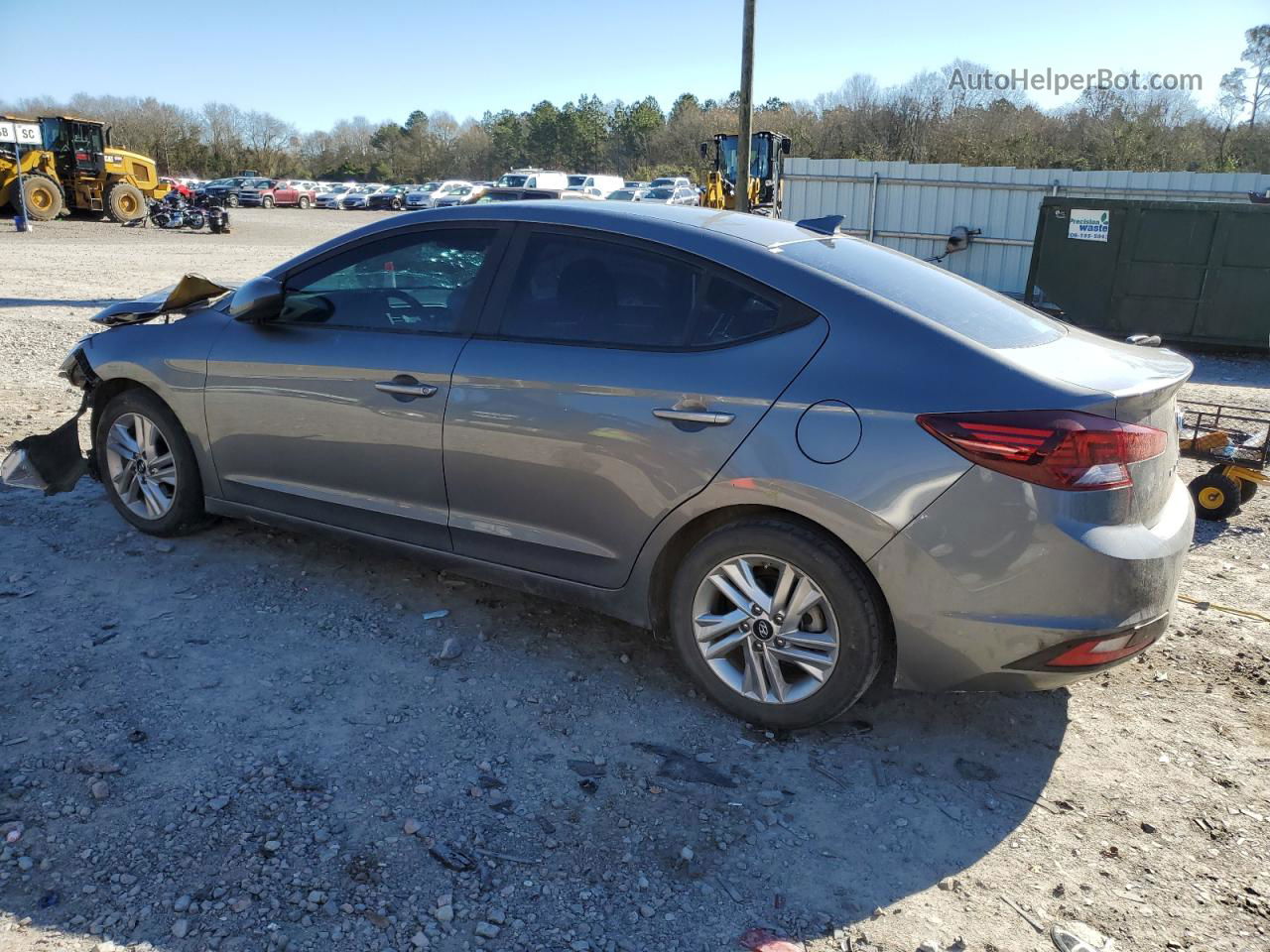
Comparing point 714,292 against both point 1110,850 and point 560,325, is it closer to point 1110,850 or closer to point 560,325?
point 560,325

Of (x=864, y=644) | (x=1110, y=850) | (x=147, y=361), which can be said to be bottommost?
(x=1110, y=850)

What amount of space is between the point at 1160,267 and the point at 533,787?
12.6m

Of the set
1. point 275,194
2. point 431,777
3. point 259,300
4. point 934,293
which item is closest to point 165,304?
point 259,300

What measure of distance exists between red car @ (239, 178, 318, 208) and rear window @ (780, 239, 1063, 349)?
173 feet

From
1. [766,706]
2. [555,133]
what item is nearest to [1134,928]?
[766,706]

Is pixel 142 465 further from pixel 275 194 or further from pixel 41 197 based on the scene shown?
pixel 275 194

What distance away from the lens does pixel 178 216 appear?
30.8 m

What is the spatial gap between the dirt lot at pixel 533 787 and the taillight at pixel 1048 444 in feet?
3.43

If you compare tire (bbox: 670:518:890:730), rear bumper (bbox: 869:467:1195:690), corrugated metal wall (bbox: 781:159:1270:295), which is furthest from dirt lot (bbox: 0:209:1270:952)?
corrugated metal wall (bbox: 781:159:1270:295)

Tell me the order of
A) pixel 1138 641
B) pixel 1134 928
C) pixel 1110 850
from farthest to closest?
pixel 1138 641 → pixel 1110 850 → pixel 1134 928

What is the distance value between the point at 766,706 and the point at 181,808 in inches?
72.6

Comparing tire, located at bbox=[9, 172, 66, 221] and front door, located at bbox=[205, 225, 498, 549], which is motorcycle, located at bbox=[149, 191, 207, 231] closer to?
tire, located at bbox=[9, 172, 66, 221]

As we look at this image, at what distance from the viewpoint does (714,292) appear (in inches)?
133

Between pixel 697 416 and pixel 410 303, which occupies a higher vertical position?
pixel 410 303
